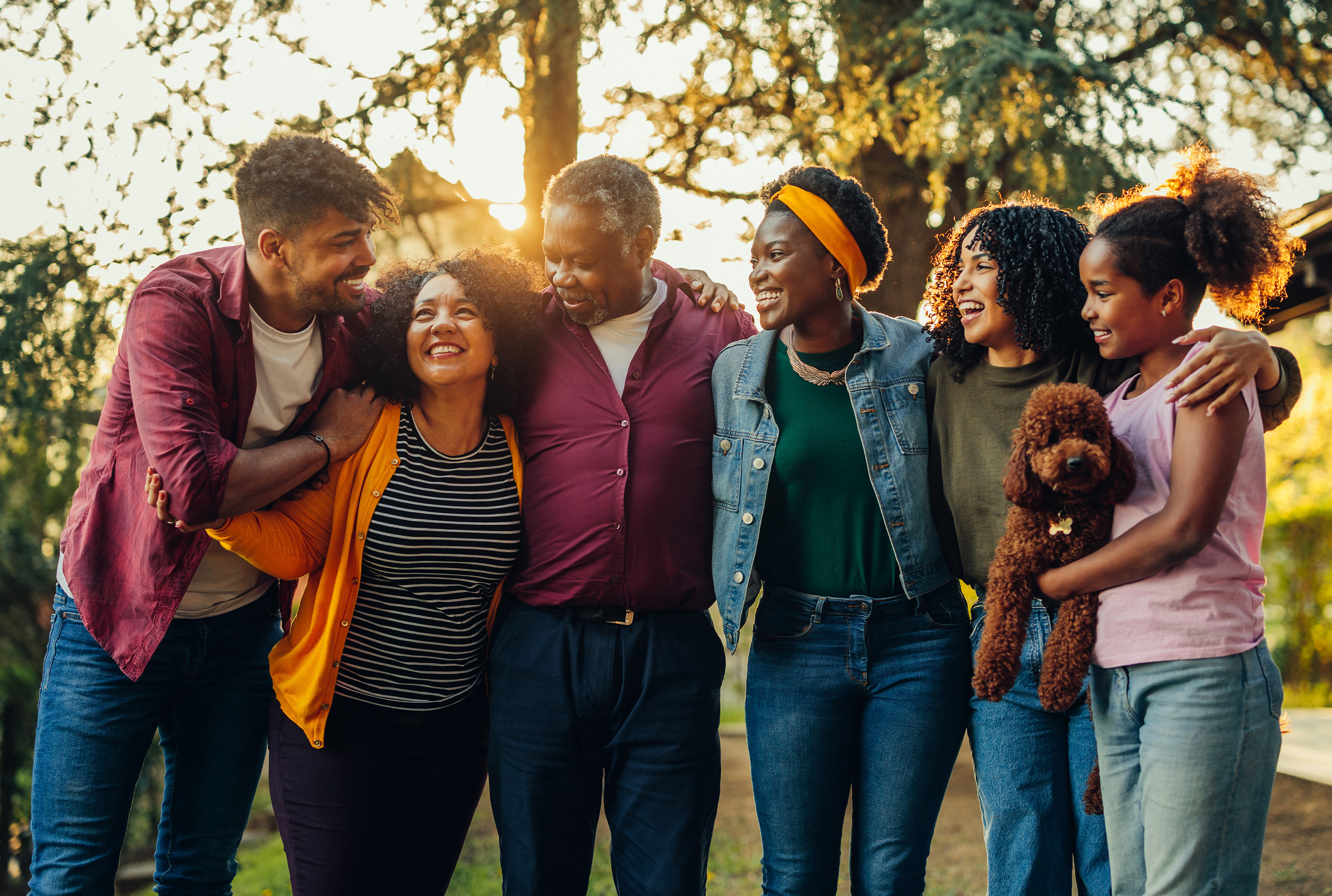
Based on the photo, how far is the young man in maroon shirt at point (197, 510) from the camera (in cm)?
255

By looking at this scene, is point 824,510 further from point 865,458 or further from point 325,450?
point 325,450

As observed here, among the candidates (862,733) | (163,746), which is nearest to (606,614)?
(862,733)

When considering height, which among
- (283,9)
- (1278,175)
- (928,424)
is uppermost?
(283,9)

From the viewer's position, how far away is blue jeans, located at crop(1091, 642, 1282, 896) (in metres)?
2.06

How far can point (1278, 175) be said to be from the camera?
6043 millimetres

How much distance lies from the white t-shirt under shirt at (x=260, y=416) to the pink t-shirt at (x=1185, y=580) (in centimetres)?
221

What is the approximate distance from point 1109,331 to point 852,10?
12.7 feet

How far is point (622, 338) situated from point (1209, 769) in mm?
1898

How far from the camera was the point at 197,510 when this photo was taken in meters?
2.43

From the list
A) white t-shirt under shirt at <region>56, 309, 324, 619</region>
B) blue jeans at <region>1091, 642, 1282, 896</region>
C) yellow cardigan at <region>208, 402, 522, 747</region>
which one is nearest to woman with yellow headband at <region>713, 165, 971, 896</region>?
blue jeans at <region>1091, 642, 1282, 896</region>

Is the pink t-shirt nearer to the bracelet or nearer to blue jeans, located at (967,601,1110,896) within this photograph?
blue jeans, located at (967,601,1110,896)

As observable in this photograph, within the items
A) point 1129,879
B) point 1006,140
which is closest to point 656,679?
point 1129,879

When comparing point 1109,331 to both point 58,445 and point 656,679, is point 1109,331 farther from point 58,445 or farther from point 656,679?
point 58,445

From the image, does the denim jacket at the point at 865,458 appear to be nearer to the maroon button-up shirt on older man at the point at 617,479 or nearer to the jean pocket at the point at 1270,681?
the maroon button-up shirt on older man at the point at 617,479
